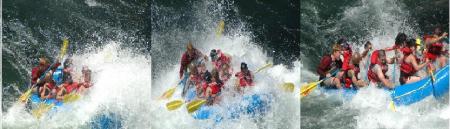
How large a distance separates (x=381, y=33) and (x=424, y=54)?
28 cm

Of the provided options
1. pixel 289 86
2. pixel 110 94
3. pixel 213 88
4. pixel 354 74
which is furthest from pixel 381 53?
pixel 110 94

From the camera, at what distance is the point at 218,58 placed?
167 inches

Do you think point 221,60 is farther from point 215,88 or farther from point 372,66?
point 372,66

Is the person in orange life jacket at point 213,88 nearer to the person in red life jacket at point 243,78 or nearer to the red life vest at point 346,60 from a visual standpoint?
the person in red life jacket at point 243,78

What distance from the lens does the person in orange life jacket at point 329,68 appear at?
3.98 meters

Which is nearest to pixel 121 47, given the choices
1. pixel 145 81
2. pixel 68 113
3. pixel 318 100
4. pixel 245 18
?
pixel 145 81

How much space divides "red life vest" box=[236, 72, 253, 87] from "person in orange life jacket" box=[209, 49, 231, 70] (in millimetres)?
121

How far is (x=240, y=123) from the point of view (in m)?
4.20

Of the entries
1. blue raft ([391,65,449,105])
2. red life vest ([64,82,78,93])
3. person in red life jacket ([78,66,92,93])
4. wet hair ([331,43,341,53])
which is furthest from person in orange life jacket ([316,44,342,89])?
red life vest ([64,82,78,93])

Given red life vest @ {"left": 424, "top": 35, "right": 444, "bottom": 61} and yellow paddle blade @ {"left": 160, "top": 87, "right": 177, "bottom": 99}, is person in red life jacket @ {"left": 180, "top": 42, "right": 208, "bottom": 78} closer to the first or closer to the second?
yellow paddle blade @ {"left": 160, "top": 87, "right": 177, "bottom": 99}

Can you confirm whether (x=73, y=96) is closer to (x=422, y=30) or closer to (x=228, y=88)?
(x=228, y=88)

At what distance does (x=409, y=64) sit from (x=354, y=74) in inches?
13.1

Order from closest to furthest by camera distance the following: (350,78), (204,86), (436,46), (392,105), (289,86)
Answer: (436,46) < (392,105) < (350,78) < (289,86) < (204,86)

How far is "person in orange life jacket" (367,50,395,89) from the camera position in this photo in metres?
3.84
